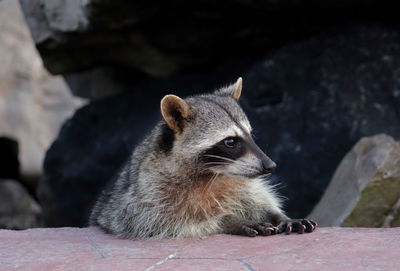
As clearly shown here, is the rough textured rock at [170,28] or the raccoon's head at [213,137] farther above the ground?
the rough textured rock at [170,28]

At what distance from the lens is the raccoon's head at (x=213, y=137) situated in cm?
482

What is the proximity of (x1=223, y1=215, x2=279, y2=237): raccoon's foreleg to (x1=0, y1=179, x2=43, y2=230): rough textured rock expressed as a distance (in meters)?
6.21

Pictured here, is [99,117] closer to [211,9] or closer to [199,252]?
[211,9]

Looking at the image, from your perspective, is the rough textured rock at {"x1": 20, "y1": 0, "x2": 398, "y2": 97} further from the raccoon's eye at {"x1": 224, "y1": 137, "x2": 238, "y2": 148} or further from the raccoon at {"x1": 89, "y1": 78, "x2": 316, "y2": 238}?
the raccoon's eye at {"x1": 224, "y1": 137, "x2": 238, "y2": 148}

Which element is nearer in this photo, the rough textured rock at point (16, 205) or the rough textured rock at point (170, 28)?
the rough textured rock at point (170, 28)

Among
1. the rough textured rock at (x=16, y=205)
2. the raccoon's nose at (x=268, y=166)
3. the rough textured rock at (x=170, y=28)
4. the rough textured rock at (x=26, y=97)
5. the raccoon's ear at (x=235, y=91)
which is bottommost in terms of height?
the rough textured rock at (x=16, y=205)

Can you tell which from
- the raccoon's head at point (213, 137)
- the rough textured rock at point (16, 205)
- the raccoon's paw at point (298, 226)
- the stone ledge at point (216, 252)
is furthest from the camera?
the rough textured rock at point (16, 205)

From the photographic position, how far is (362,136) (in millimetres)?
6949

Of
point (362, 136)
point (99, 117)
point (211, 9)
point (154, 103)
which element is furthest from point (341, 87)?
point (99, 117)

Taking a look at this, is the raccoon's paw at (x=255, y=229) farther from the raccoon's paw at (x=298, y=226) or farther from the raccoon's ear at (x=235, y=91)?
the raccoon's ear at (x=235, y=91)

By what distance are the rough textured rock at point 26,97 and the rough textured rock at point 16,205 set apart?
1.53 ft

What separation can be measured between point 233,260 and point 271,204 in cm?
141

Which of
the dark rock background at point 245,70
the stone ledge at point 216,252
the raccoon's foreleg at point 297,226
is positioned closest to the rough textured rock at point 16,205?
the dark rock background at point 245,70

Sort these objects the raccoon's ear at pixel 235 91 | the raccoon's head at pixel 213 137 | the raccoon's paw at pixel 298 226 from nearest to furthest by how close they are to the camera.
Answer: the raccoon's paw at pixel 298 226 → the raccoon's head at pixel 213 137 → the raccoon's ear at pixel 235 91
